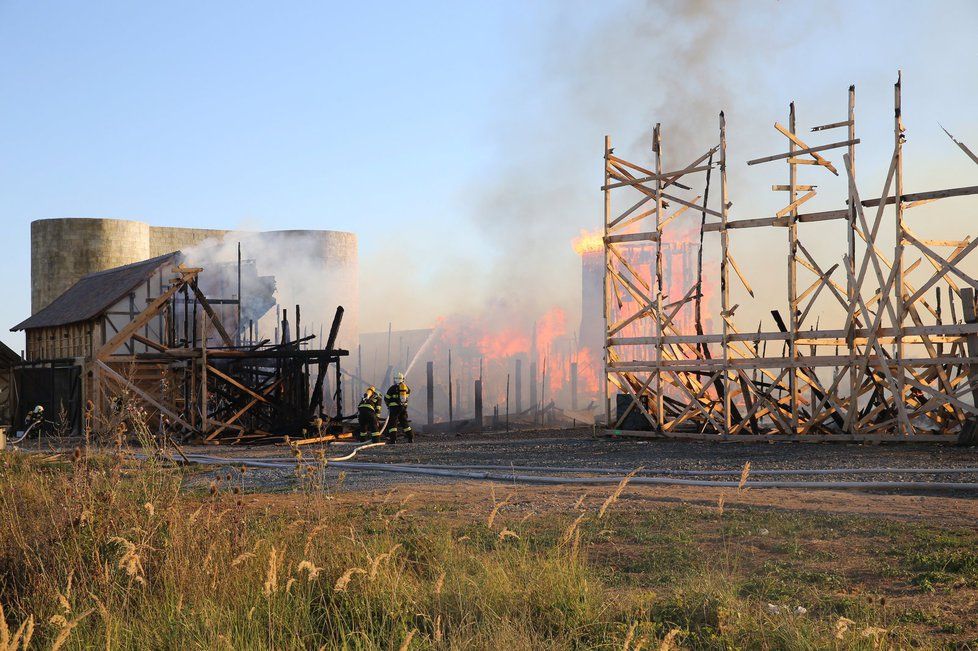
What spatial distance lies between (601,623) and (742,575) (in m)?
1.83

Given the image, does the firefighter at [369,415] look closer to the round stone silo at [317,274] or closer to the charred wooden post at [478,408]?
the charred wooden post at [478,408]

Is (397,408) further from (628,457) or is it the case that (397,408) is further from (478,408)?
(478,408)

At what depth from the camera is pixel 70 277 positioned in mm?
55344

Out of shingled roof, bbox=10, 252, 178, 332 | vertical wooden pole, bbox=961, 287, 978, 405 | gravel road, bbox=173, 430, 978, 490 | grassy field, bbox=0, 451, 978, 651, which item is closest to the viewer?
grassy field, bbox=0, 451, 978, 651

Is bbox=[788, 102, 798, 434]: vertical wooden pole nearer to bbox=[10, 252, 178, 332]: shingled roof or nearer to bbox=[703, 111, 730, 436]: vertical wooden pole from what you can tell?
bbox=[703, 111, 730, 436]: vertical wooden pole

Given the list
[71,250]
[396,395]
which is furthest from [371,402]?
[71,250]

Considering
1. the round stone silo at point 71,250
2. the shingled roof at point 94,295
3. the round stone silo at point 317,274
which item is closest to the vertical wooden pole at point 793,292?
the shingled roof at point 94,295

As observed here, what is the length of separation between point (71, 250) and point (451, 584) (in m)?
53.7

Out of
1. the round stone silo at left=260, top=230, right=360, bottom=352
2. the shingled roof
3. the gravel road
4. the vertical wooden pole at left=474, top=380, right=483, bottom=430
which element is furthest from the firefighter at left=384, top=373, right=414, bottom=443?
the round stone silo at left=260, top=230, right=360, bottom=352

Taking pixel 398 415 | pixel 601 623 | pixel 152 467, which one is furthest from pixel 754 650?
pixel 398 415

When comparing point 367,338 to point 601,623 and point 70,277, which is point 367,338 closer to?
point 70,277

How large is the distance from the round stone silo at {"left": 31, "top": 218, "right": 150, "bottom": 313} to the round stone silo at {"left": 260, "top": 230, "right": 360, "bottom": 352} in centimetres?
763

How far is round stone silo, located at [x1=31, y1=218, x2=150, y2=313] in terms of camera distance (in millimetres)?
55188

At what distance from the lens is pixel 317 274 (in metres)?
57.4
